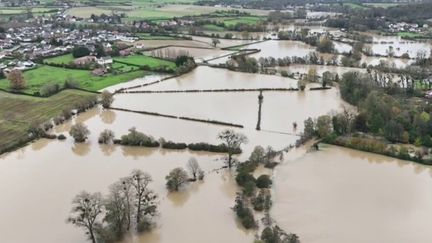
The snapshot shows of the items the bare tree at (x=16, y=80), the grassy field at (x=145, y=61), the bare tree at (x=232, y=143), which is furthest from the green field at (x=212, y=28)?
the bare tree at (x=232, y=143)

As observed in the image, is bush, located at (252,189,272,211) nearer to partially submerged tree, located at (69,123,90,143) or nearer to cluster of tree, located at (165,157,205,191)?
cluster of tree, located at (165,157,205,191)

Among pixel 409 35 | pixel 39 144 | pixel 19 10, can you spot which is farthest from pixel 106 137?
pixel 19 10

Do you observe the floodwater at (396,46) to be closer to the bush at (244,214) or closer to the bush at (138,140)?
the bush at (138,140)

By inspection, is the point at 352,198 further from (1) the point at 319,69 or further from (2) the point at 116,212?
(1) the point at 319,69

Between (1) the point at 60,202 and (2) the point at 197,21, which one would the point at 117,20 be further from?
(1) the point at 60,202

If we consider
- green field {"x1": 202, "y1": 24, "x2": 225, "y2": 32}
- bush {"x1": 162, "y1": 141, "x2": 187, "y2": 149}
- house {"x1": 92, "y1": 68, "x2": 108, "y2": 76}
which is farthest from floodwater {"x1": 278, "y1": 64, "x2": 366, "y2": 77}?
green field {"x1": 202, "y1": 24, "x2": 225, "y2": 32}

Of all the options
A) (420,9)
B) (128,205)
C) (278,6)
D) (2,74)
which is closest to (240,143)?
(128,205)
